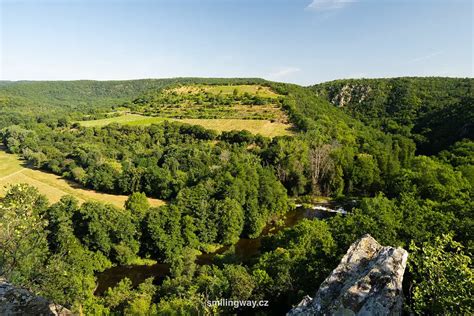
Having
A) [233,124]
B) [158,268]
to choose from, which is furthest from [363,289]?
[233,124]

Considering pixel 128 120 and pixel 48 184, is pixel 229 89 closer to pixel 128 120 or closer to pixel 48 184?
pixel 128 120

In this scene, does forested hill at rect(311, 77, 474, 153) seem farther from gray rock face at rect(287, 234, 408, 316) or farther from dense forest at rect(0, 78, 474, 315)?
gray rock face at rect(287, 234, 408, 316)

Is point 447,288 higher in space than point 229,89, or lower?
lower

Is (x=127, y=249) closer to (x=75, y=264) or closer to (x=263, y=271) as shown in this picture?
(x=75, y=264)

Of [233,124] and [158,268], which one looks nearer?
[158,268]

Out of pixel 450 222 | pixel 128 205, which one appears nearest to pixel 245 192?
pixel 128 205

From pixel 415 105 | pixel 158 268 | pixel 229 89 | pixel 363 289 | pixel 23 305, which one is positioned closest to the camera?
pixel 23 305

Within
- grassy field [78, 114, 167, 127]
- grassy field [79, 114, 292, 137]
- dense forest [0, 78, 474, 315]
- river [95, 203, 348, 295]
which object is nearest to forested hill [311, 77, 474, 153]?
dense forest [0, 78, 474, 315]
